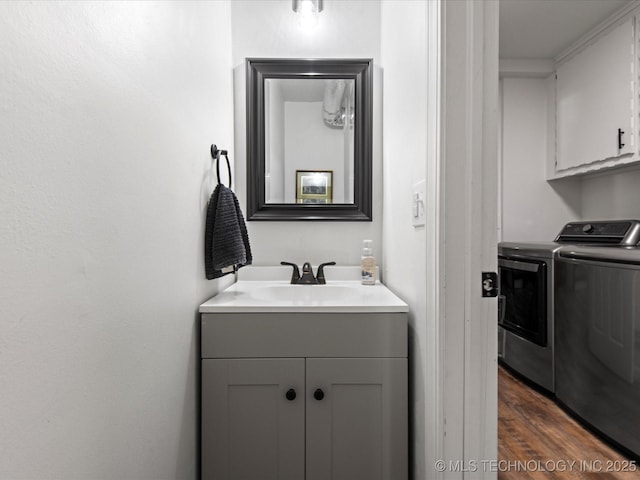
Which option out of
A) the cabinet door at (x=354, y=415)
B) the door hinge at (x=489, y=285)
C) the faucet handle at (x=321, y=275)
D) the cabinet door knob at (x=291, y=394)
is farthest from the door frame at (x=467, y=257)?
the faucet handle at (x=321, y=275)

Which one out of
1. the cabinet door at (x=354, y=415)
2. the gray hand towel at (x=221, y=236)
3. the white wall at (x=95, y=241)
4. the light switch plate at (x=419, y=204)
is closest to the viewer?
the white wall at (x=95, y=241)

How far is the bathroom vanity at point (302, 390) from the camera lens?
1068 millimetres

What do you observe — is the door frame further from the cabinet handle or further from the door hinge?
the cabinet handle

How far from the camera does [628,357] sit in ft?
4.78

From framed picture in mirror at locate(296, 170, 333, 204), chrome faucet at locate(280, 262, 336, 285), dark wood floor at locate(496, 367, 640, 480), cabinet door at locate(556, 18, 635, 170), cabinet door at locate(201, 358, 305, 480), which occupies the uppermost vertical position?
cabinet door at locate(556, 18, 635, 170)

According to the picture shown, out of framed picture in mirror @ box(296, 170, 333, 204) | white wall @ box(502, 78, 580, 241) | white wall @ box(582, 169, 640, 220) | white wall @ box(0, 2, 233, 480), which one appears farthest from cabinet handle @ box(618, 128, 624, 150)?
white wall @ box(0, 2, 233, 480)

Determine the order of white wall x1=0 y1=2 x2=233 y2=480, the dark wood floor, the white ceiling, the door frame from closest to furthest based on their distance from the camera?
white wall x1=0 y1=2 x2=233 y2=480 → the door frame → the dark wood floor → the white ceiling

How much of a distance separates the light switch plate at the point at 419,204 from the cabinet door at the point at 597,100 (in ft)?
6.21

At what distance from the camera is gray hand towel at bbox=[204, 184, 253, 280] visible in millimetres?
1192

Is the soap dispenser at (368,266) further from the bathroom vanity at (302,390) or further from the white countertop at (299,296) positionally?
the bathroom vanity at (302,390)

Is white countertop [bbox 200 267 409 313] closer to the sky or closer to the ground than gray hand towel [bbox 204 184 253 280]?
closer to the ground

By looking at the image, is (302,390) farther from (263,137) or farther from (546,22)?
(546,22)

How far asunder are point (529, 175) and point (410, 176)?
85.4 inches

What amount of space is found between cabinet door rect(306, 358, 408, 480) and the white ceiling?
2.23m
